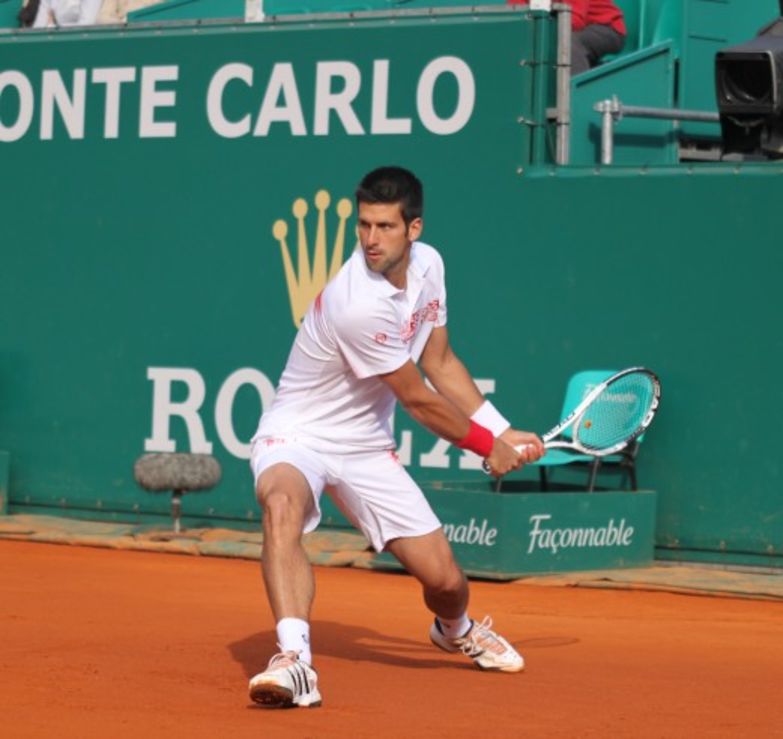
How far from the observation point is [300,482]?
6.03 m

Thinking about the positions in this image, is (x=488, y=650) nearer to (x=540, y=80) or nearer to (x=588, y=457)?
(x=588, y=457)

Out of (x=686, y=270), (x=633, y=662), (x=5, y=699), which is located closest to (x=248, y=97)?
(x=686, y=270)

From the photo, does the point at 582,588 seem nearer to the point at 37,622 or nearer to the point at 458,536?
the point at 458,536

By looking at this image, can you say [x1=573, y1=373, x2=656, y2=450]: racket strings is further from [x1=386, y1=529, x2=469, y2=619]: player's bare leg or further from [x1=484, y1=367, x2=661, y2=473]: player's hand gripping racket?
[x1=386, y1=529, x2=469, y2=619]: player's bare leg

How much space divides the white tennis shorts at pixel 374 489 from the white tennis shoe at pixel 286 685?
644mm

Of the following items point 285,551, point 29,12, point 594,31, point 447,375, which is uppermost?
point 29,12

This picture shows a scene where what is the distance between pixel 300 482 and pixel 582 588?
11.5 feet

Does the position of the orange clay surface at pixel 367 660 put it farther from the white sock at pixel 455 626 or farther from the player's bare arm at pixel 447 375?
the player's bare arm at pixel 447 375

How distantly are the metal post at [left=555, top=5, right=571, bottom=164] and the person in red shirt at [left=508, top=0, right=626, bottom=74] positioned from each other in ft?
3.75

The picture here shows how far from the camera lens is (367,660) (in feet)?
22.5

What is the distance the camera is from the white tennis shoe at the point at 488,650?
6594mm

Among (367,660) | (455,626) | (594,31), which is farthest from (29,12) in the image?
(455,626)

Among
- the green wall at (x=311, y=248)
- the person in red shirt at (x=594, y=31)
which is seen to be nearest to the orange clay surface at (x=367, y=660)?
the green wall at (x=311, y=248)

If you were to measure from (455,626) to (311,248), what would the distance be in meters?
4.47
